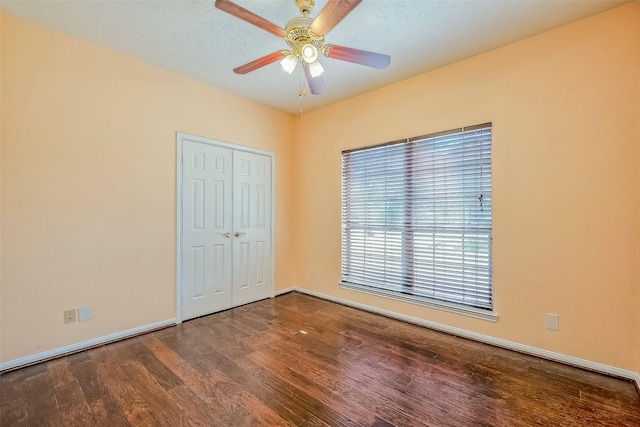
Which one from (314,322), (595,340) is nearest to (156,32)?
(314,322)

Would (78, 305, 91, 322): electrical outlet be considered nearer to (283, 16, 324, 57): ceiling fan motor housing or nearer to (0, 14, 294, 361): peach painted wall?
(0, 14, 294, 361): peach painted wall

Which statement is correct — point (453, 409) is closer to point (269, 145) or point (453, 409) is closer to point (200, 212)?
point (200, 212)

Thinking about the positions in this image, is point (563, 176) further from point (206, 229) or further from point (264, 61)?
point (206, 229)

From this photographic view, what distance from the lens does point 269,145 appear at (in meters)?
4.13

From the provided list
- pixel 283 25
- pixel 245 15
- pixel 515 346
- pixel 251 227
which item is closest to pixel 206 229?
pixel 251 227

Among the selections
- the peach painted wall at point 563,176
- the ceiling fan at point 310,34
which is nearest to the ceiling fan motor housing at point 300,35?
the ceiling fan at point 310,34

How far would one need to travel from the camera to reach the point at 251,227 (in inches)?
155

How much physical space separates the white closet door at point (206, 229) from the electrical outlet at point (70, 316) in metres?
A: 0.94

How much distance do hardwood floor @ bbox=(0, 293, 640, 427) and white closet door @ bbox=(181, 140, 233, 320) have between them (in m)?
0.64

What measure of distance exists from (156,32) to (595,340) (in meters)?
4.30

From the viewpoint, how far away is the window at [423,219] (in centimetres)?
277

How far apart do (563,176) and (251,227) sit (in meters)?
3.36

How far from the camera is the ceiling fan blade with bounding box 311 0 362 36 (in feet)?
5.12

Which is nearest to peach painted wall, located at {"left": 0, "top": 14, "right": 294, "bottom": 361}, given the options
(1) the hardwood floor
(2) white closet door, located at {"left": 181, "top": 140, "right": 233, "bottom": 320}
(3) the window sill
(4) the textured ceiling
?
(2) white closet door, located at {"left": 181, "top": 140, "right": 233, "bottom": 320}
